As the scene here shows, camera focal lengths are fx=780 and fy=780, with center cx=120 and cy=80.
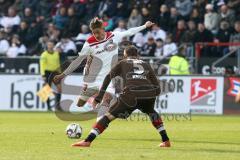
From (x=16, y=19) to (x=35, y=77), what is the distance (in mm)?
6106

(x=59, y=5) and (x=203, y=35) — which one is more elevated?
(x=59, y=5)

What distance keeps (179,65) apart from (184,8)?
4.51 metres

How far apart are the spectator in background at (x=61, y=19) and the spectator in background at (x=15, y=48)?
188 centimetres

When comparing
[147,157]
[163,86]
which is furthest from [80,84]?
[147,157]

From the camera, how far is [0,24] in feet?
113

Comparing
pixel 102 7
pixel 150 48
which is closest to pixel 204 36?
pixel 150 48

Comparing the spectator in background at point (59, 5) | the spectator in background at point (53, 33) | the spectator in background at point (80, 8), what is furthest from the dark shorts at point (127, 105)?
the spectator in background at point (59, 5)

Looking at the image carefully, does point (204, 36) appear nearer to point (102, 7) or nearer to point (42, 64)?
point (102, 7)

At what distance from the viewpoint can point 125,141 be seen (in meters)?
16.2

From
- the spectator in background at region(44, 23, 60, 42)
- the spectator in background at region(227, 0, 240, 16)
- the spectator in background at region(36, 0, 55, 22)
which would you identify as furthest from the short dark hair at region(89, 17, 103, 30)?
the spectator in background at region(36, 0, 55, 22)

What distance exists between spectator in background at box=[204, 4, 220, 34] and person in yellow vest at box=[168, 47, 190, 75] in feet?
9.04

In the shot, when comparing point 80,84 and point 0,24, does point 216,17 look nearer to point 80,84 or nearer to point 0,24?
point 80,84

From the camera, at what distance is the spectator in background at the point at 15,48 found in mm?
31744

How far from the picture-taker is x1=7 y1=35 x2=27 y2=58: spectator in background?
31.7 m
